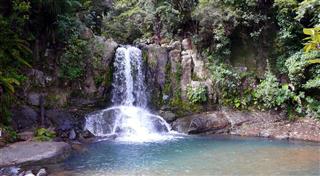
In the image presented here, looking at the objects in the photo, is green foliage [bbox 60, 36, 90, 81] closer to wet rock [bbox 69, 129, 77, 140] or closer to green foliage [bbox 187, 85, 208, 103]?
wet rock [bbox 69, 129, 77, 140]

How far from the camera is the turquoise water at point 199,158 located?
29.4ft

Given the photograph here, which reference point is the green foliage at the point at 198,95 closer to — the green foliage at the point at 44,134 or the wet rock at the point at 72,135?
the wet rock at the point at 72,135

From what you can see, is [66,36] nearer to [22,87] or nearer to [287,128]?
[22,87]

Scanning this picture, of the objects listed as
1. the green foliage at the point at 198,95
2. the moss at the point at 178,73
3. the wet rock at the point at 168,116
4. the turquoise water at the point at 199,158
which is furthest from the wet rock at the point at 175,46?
the turquoise water at the point at 199,158

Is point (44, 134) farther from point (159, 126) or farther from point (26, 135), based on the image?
point (159, 126)

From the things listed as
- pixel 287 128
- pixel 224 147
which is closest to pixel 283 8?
pixel 287 128

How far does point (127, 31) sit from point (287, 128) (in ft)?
37.4

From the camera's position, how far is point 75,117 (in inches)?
577

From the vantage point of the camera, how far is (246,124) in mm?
15438

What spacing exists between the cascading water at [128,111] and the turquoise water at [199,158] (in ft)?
5.46

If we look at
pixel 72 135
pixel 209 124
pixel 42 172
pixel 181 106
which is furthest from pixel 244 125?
pixel 42 172

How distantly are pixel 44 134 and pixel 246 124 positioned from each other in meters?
8.69

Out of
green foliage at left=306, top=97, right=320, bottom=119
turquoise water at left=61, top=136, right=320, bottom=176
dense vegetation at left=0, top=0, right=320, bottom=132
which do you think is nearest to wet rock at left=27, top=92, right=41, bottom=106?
dense vegetation at left=0, top=0, right=320, bottom=132

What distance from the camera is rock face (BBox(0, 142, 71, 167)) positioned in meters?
9.62
